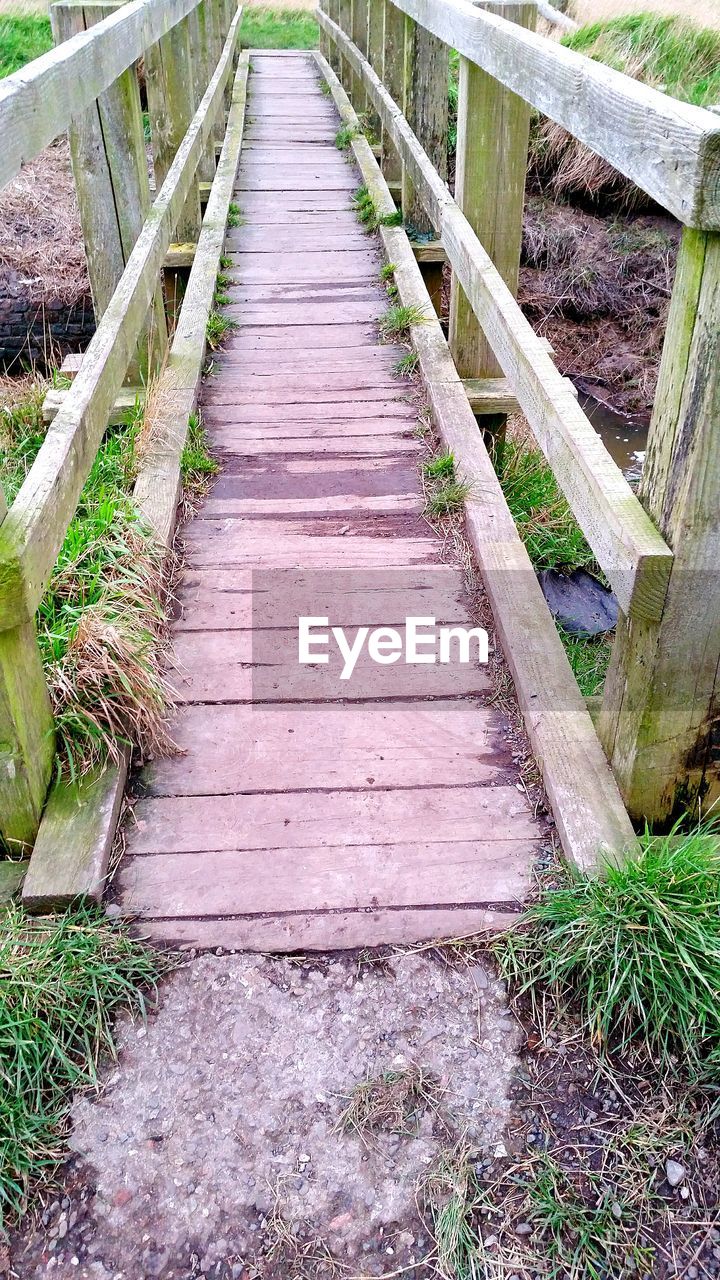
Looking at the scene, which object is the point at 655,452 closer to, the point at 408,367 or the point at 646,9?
the point at 408,367

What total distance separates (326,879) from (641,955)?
0.68 meters

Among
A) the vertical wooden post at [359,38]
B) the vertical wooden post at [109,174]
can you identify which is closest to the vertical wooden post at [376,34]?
the vertical wooden post at [359,38]

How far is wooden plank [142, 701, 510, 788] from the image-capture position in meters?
2.50

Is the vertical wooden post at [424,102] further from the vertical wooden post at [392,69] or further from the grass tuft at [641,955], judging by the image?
the grass tuft at [641,955]

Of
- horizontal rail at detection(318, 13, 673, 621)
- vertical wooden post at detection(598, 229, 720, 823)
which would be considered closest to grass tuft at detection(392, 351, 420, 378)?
horizontal rail at detection(318, 13, 673, 621)

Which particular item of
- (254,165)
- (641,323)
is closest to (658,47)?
(641,323)

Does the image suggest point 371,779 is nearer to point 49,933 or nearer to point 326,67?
point 49,933

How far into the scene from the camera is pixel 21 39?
1480 centimetres

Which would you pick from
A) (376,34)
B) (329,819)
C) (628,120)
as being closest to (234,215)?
(376,34)

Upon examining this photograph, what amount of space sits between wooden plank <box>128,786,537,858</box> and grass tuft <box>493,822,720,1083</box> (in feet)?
1.04

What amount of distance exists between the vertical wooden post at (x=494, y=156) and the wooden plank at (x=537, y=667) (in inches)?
21.6

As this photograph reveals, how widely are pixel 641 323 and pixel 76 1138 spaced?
10528mm

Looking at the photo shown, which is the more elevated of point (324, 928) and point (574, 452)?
point (574, 452)

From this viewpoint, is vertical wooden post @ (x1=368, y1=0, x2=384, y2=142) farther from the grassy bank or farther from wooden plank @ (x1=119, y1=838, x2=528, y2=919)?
wooden plank @ (x1=119, y1=838, x2=528, y2=919)
